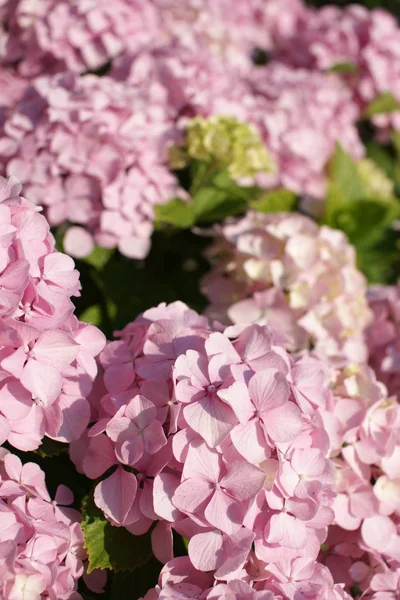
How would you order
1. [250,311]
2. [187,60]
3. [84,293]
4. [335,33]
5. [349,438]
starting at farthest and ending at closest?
[335,33] → [187,60] → [84,293] → [250,311] → [349,438]

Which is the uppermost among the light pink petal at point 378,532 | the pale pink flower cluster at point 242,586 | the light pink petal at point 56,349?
the light pink petal at point 56,349

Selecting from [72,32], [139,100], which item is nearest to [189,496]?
[139,100]

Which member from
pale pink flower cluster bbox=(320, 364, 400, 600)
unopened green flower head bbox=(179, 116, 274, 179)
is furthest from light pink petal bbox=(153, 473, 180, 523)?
unopened green flower head bbox=(179, 116, 274, 179)

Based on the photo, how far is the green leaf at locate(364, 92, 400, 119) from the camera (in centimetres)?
175

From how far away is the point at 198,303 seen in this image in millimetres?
1315

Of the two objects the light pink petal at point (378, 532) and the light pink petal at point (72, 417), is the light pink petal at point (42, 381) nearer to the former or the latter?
the light pink petal at point (72, 417)

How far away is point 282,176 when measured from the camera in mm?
1471

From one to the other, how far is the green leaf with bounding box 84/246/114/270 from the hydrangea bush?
0.01 meters

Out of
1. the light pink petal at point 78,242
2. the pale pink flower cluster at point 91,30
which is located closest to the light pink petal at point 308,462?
the light pink petal at point 78,242

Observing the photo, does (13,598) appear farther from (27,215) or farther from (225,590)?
(27,215)

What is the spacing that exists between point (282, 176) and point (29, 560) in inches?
40.0

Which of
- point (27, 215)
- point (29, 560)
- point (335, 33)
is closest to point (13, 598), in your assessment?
point (29, 560)

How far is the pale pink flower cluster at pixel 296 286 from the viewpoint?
1.13 meters

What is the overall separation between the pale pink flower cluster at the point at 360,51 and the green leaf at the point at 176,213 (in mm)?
764
